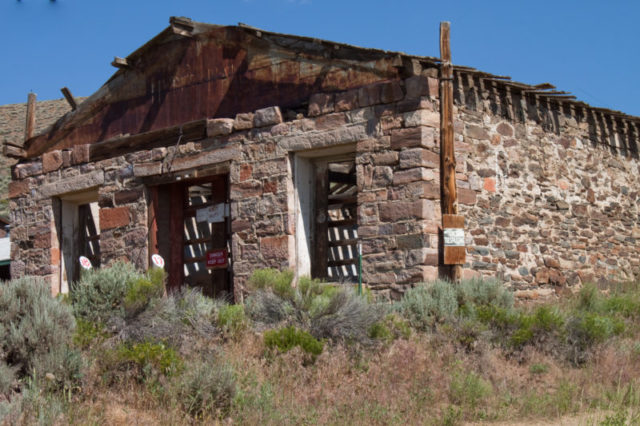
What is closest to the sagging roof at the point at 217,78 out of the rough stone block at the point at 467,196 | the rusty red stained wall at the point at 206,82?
the rusty red stained wall at the point at 206,82

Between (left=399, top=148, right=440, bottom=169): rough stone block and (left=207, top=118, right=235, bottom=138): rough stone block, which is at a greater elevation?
(left=207, top=118, right=235, bottom=138): rough stone block

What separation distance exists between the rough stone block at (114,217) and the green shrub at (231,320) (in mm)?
4454

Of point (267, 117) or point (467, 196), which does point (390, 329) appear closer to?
point (467, 196)

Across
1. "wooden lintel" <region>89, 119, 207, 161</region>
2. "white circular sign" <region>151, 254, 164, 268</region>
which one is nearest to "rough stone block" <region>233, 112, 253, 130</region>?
"wooden lintel" <region>89, 119, 207, 161</region>

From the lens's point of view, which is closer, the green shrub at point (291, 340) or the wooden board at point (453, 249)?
the green shrub at point (291, 340)

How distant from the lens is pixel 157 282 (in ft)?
27.4

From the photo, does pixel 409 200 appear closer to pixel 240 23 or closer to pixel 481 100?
pixel 481 100

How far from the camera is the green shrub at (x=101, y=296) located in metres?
8.01

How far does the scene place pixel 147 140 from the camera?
40.6ft

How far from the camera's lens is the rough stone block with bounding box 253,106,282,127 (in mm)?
10914

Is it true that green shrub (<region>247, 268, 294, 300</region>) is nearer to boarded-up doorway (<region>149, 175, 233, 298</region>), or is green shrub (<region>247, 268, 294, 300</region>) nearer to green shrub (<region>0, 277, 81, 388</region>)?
boarded-up doorway (<region>149, 175, 233, 298</region>)

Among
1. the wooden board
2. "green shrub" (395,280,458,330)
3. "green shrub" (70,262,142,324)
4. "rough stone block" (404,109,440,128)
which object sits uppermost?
"rough stone block" (404,109,440,128)

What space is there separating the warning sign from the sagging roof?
6.52 feet

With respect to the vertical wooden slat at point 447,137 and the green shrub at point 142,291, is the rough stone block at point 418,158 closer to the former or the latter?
the vertical wooden slat at point 447,137
